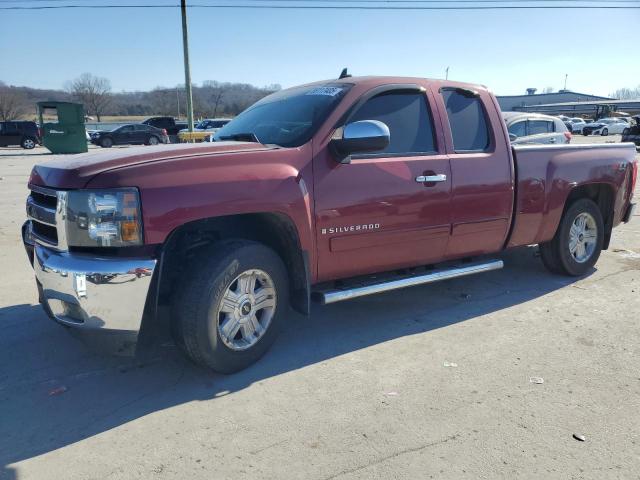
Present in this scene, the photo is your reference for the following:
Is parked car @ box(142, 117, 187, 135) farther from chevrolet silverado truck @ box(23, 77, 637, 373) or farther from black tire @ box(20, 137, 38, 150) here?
chevrolet silverado truck @ box(23, 77, 637, 373)

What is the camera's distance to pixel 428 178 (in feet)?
13.5

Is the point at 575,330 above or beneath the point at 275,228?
beneath

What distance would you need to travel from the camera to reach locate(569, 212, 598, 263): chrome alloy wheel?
5586 millimetres

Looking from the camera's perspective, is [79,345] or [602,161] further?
[602,161]

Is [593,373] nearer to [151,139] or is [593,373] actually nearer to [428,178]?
[428,178]

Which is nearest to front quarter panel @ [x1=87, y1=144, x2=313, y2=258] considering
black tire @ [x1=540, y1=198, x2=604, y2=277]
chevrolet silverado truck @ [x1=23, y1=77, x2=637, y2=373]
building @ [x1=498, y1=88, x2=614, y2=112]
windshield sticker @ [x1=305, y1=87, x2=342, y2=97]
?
chevrolet silverado truck @ [x1=23, y1=77, x2=637, y2=373]

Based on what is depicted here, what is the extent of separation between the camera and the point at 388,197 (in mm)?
3893

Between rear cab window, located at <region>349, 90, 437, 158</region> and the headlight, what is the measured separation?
180cm

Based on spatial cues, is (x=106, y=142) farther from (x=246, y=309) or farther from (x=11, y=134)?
(x=246, y=309)

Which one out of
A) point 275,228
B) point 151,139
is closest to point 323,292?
point 275,228

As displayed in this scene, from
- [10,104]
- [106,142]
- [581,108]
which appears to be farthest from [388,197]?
[581,108]

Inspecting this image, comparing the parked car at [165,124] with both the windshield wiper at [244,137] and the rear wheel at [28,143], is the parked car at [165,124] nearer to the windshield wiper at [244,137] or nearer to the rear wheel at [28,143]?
the rear wheel at [28,143]

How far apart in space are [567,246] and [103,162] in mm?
4610

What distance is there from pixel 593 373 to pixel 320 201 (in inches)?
86.1
